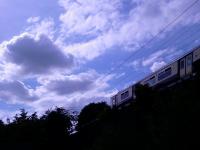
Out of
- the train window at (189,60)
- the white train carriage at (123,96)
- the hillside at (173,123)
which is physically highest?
the train window at (189,60)

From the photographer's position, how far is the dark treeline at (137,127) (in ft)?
38.4

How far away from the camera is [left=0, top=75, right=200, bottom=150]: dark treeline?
11.7 m

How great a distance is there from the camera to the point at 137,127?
60.9 ft

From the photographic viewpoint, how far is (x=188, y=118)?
11602mm

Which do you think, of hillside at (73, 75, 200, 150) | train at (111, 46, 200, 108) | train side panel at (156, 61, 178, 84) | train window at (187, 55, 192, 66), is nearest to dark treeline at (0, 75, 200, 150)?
hillside at (73, 75, 200, 150)

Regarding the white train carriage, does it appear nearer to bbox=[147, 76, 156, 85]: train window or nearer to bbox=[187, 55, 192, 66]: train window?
bbox=[147, 76, 156, 85]: train window

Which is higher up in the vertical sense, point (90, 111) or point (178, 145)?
point (90, 111)

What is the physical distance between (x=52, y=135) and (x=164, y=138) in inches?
860

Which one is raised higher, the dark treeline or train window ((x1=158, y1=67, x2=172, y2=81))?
train window ((x1=158, y1=67, x2=172, y2=81))

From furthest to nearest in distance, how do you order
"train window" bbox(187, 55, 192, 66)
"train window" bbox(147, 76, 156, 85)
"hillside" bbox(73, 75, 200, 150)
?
"train window" bbox(147, 76, 156, 85) → "train window" bbox(187, 55, 192, 66) → "hillside" bbox(73, 75, 200, 150)

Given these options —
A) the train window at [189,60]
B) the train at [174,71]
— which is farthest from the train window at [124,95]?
the train window at [189,60]

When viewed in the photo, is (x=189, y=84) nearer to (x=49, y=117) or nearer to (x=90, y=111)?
(x=49, y=117)

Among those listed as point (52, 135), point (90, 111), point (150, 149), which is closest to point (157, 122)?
point (150, 149)

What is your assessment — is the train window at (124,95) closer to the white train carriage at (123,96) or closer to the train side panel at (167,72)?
the white train carriage at (123,96)
